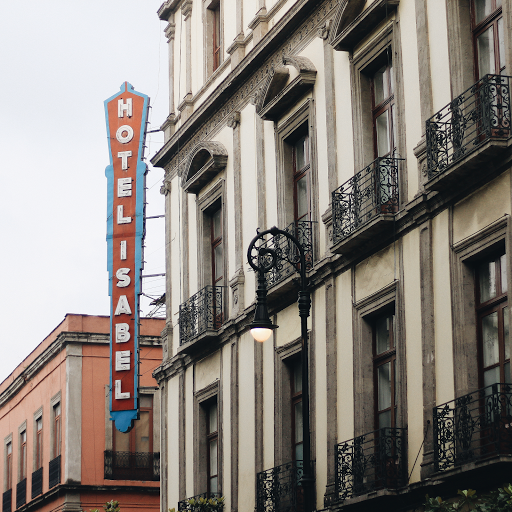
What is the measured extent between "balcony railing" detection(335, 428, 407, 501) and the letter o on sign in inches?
506

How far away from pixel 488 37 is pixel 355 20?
3.28 metres

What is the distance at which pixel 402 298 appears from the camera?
1734 cm

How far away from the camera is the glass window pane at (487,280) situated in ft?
51.5

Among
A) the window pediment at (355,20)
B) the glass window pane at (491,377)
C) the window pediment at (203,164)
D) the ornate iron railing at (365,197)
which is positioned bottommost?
the glass window pane at (491,377)

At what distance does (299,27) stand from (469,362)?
8827 millimetres

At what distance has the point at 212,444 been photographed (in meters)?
24.5

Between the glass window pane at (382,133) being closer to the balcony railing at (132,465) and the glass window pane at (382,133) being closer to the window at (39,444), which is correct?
the balcony railing at (132,465)

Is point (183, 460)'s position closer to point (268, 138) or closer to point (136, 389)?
point (136, 389)

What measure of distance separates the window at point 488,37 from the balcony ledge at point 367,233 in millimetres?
2533

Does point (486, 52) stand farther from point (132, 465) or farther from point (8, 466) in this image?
point (8, 466)

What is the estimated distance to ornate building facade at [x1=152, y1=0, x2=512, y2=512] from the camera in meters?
15.6

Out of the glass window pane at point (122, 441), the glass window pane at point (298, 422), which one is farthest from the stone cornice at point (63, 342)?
the glass window pane at point (298, 422)

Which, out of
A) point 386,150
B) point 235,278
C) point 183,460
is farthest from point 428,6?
point 183,460

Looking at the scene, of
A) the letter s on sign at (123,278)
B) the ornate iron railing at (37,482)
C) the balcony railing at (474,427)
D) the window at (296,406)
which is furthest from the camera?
the ornate iron railing at (37,482)
